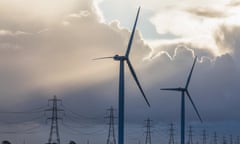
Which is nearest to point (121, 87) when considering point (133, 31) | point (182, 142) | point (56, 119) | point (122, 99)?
point (122, 99)

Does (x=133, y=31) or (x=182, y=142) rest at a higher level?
(x=133, y=31)

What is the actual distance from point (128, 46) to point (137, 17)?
8.11m

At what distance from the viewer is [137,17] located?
122188 mm

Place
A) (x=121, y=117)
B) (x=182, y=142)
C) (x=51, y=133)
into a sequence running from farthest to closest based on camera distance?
(x=182, y=142), (x=51, y=133), (x=121, y=117)

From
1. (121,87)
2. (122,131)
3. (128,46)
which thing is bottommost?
(122,131)

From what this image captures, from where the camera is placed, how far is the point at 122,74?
4892 inches

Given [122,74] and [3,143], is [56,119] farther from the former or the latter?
[3,143]

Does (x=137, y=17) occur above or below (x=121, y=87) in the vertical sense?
above

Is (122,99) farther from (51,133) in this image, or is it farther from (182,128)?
(182,128)

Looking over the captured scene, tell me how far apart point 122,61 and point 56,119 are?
1048 inches

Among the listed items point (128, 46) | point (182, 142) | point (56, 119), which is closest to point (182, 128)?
point (182, 142)

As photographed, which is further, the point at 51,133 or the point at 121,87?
the point at 51,133

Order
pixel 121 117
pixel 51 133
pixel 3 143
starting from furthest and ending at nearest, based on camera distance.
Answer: pixel 3 143 → pixel 51 133 → pixel 121 117

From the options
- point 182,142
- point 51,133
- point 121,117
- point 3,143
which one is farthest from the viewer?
point 3,143
